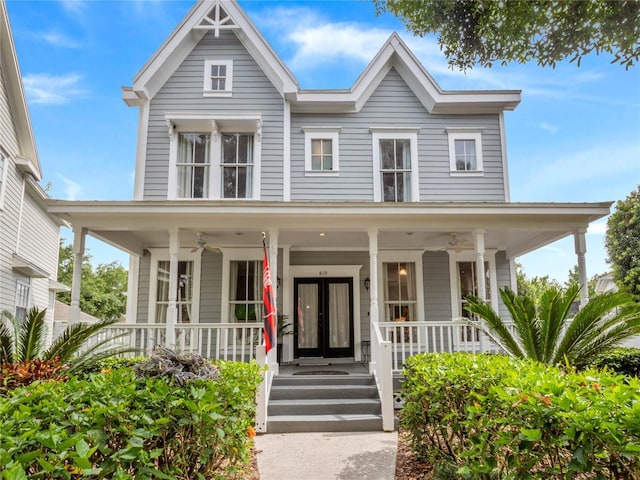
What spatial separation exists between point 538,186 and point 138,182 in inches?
479

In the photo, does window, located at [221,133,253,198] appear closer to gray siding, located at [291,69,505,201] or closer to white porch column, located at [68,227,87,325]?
gray siding, located at [291,69,505,201]

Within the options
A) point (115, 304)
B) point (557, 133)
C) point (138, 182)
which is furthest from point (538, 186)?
point (115, 304)

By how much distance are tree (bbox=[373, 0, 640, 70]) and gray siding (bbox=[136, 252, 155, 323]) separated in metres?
8.14

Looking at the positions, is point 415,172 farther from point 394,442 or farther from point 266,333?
point 394,442

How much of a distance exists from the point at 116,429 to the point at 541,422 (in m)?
2.16

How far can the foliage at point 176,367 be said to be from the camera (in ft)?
11.3

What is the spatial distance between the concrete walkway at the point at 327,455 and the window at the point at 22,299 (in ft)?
29.8

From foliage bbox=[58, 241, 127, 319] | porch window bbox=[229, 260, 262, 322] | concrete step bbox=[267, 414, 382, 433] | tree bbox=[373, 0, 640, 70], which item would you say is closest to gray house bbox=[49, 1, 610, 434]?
porch window bbox=[229, 260, 262, 322]

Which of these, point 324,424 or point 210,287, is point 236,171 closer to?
point 210,287

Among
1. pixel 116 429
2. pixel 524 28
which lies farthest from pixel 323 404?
pixel 524 28

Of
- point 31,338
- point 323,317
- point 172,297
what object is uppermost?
point 172,297

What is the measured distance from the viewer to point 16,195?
1143 cm

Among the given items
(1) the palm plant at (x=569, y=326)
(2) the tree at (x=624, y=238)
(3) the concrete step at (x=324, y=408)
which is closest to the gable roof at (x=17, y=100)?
(3) the concrete step at (x=324, y=408)

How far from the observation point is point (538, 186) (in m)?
14.9
